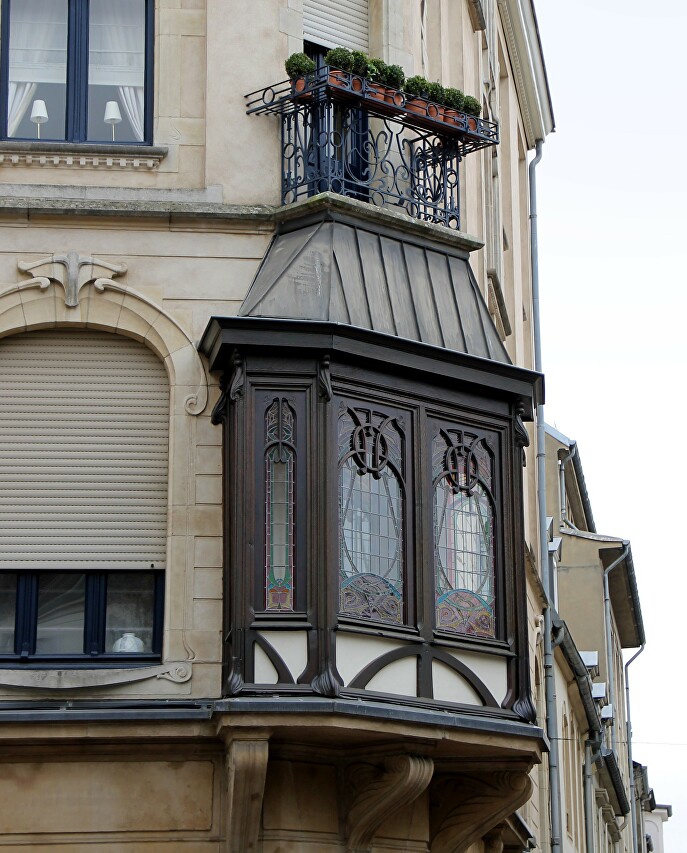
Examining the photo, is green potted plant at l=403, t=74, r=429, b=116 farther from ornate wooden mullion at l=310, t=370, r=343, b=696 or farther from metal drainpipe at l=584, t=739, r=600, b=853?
metal drainpipe at l=584, t=739, r=600, b=853

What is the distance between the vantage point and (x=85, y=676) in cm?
1555

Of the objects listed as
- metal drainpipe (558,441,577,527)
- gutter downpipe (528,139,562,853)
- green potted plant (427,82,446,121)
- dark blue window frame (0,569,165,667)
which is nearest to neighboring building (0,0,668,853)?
dark blue window frame (0,569,165,667)

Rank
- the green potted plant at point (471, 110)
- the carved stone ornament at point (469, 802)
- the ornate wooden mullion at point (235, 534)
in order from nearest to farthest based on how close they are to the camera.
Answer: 1. the ornate wooden mullion at point (235, 534)
2. the carved stone ornament at point (469, 802)
3. the green potted plant at point (471, 110)

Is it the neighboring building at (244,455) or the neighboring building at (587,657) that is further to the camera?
the neighboring building at (587,657)

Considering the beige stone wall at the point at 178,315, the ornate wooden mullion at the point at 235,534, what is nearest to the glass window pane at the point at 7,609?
the beige stone wall at the point at 178,315

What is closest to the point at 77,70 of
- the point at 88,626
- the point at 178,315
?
the point at 178,315

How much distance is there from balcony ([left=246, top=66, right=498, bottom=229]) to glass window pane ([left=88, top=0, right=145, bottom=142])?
45.5 inches

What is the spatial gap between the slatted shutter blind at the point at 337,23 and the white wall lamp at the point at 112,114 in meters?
2.10

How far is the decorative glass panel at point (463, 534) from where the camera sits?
1619cm

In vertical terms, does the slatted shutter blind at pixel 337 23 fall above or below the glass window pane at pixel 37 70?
above

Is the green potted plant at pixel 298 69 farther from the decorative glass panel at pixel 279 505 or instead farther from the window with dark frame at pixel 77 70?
the decorative glass panel at pixel 279 505

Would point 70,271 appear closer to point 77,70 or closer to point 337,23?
point 77,70

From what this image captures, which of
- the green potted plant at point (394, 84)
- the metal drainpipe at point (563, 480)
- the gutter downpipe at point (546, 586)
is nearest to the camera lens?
the green potted plant at point (394, 84)

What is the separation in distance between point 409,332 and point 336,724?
389 cm
